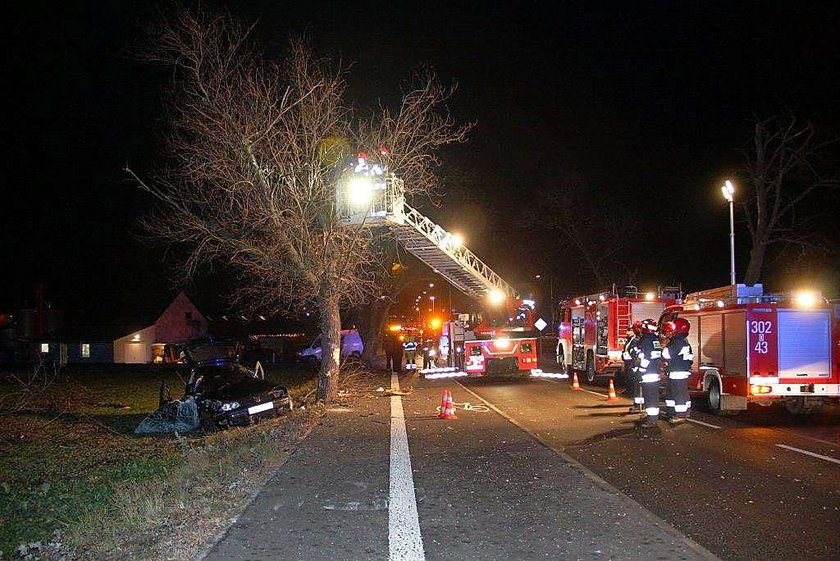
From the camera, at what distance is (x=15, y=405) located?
17453 millimetres

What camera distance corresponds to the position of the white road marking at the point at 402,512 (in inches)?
224

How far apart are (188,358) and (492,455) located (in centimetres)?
951

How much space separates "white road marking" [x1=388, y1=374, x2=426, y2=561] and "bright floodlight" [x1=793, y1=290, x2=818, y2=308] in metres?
8.31

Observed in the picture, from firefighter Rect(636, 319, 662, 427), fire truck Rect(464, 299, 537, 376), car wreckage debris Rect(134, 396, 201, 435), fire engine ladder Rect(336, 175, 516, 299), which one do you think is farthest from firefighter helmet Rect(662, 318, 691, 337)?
car wreckage debris Rect(134, 396, 201, 435)

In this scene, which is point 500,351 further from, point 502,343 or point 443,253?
point 443,253

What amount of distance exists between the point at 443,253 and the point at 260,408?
9.35 m

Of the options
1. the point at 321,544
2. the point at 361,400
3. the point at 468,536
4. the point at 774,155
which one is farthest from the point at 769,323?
the point at 774,155

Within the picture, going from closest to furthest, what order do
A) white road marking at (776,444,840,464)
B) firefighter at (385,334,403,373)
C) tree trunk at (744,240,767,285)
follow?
white road marking at (776,444,840,464), firefighter at (385,334,403,373), tree trunk at (744,240,767,285)

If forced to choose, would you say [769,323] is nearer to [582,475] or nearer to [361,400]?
[582,475]

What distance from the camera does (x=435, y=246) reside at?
69.9 ft

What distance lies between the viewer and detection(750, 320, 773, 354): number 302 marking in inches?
535

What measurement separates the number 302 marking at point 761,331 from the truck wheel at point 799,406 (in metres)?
1.25

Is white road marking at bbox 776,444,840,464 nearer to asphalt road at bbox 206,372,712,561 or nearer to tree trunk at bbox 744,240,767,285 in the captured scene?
asphalt road at bbox 206,372,712,561

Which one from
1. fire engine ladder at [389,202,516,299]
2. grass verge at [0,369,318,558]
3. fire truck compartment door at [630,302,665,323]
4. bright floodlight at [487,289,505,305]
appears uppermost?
fire engine ladder at [389,202,516,299]
